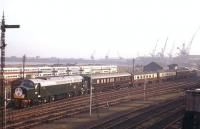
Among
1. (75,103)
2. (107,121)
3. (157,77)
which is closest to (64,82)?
(75,103)

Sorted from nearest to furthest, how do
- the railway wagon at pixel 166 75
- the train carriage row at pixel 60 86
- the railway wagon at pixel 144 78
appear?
the train carriage row at pixel 60 86 < the railway wagon at pixel 144 78 < the railway wagon at pixel 166 75

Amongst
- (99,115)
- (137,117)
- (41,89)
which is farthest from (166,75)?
(137,117)

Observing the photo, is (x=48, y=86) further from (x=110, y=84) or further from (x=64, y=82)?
(x=110, y=84)

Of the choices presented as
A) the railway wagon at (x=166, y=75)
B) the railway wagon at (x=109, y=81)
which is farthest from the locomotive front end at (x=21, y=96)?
the railway wagon at (x=166, y=75)

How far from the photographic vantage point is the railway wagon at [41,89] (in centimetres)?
4091

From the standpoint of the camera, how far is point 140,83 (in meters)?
80.8

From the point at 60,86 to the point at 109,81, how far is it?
2014cm

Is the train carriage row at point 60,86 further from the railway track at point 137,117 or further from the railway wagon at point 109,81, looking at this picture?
the railway track at point 137,117

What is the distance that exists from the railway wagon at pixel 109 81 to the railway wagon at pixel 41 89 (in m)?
6.93

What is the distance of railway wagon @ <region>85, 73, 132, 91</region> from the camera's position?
202 ft

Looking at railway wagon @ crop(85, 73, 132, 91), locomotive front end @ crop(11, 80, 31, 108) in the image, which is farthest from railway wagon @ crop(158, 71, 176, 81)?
locomotive front end @ crop(11, 80, 31, 108)

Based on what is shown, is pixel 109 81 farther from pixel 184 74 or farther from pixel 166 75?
pixel 184 74

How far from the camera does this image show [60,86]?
48.0m

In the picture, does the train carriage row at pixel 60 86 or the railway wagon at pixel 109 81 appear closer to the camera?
the train carriage row at pixel 60 86
